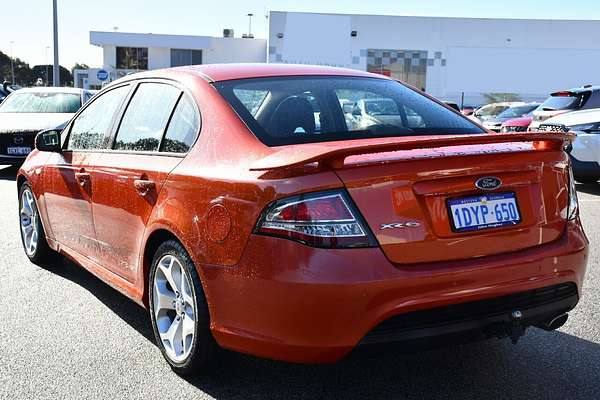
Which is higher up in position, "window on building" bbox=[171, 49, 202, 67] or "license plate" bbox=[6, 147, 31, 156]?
"window on building" bbox=[171, 49, 202, 67]

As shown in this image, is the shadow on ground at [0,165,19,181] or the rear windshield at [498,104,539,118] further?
the rear windshield at [498,104,539,118]

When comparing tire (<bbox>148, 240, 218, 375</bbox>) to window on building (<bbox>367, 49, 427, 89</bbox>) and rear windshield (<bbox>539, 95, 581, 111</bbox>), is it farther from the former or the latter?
window on building (<bbox>367, 49, 427, 89</bbox>)

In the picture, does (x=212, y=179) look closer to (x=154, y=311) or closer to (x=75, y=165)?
(x=154, y=311)

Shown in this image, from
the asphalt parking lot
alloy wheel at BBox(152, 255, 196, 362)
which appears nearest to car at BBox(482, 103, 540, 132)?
the asphalt parking lot

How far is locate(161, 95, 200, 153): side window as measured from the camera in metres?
3.38

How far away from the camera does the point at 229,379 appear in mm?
3295

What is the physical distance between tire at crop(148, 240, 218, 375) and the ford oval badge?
51.1 inches

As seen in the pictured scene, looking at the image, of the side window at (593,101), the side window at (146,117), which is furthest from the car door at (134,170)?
the side window at (593,101)

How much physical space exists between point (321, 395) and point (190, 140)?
4.54 ft

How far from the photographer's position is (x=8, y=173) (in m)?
12.6

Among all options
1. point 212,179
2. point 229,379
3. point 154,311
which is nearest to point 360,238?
point 212,179

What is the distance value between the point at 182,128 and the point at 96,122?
1296 millimetres

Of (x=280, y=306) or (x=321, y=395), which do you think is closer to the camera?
(x=280, y=306)

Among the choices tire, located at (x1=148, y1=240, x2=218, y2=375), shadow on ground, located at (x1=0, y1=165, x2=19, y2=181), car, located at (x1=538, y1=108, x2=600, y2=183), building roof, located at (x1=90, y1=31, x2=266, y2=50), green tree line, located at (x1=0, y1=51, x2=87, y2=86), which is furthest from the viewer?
green tree line, located at (x1=0, y1=51, x2=87, y2=86)
